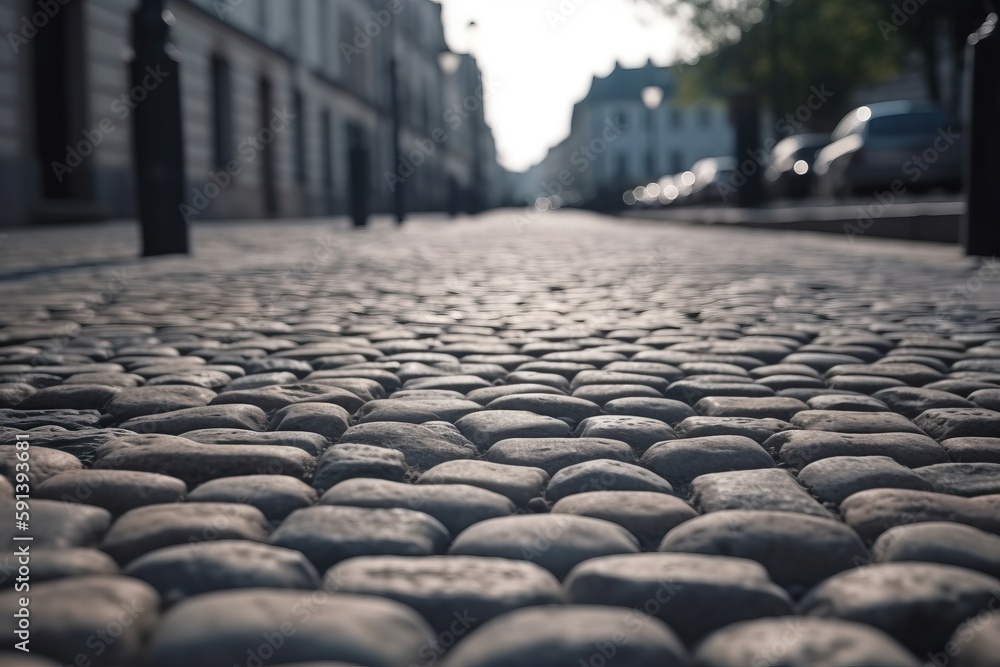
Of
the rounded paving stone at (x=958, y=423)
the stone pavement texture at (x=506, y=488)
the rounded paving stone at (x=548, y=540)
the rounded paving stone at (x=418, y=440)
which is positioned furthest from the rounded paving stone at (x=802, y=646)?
the rounded paving stone at (x=958, y=423)

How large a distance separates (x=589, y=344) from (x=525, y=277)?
10.9 ft

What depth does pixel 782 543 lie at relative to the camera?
155cm

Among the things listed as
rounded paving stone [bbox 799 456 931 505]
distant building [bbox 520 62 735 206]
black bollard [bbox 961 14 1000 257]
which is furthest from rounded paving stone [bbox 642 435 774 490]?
distant building [bbox 520 62 735 206]

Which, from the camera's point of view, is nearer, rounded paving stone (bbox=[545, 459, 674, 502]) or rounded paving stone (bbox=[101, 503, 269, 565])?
rounded paving stone (bbox=[101, 503, 269, 565])

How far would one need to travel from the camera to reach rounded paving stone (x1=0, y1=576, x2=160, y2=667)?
1.14m

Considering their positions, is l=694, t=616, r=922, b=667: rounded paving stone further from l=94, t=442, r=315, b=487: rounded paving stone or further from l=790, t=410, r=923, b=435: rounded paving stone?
l=790, t=410, r=923, b=435: rounded paving stone

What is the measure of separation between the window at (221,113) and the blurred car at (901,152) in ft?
41.0

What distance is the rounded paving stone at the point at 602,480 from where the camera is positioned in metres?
1.91

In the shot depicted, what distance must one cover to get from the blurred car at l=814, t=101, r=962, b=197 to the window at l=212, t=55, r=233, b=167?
1251 cm

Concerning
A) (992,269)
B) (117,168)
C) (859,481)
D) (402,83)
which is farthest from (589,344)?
(402,83)

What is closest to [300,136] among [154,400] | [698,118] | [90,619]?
[154,400]

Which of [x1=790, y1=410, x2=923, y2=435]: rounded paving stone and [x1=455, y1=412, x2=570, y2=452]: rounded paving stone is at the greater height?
[x1=455, y1=412, x2=570, y2=452]: rounded paving stone
